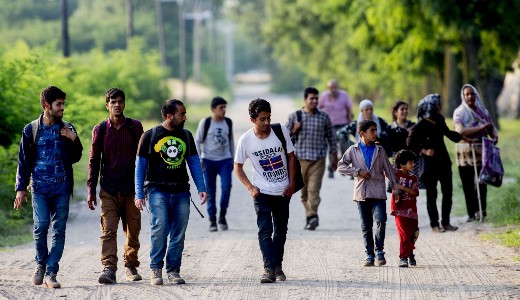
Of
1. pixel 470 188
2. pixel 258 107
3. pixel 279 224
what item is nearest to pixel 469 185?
pixel 470 188

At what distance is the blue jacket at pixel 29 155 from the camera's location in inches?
390

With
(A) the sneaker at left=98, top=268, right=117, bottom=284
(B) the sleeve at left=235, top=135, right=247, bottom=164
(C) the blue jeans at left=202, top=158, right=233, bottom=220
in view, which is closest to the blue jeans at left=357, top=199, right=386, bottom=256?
(B) the sleeve at left=235, top=135, right=247, bottom=164

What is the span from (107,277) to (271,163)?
5.97 ft

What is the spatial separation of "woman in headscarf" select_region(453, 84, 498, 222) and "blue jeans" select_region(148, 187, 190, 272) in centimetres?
531

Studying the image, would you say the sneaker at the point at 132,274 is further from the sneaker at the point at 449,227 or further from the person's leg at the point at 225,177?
the sneaker at the point at 449,227

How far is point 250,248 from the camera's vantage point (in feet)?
41.1

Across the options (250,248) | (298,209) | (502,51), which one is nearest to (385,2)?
(502,51)

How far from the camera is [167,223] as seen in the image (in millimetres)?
9984

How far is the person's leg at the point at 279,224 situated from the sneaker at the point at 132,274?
1294 mm

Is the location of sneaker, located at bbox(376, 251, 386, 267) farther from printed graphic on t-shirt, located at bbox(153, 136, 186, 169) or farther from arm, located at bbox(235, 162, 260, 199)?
printed graphic on t-shirt, located at bbox(153, 136, 186, 169)

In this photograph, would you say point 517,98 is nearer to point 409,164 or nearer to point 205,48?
point 409,164

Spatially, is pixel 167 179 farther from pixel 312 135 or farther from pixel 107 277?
pixel 312 135

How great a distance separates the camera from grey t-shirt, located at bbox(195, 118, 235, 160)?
1427 cm

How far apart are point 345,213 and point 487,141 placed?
2.82 metres
